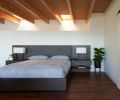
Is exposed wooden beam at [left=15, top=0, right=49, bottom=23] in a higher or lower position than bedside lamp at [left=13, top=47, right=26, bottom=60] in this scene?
higher

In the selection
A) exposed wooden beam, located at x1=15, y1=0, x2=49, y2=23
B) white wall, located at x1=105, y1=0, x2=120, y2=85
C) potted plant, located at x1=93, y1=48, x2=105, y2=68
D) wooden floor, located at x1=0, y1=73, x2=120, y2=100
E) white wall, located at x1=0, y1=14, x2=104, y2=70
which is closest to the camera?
wooden floor, located at x1=0, y1=73, x2=120, y2=100

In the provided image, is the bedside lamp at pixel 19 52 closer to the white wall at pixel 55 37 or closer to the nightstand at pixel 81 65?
the white wall at pixel 55 37

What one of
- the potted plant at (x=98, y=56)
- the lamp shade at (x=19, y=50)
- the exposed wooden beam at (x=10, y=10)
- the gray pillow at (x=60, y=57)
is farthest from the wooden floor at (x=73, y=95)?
the lamp shade at (x=19, y=50)

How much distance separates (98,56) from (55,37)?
76.8 inches

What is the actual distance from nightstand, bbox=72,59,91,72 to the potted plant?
0.27 metres

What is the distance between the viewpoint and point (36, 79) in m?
4.97

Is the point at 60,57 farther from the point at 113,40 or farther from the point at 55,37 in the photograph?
the point at 113,40

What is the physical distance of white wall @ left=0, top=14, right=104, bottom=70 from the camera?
860cm

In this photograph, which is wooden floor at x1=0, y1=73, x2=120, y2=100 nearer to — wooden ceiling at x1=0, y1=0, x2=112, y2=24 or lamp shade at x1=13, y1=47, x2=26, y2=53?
wooden ceiling at x1=0, y1=0, x2=112, y2=24

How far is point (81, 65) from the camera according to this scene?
8.37m

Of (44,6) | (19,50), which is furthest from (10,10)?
(19,50)

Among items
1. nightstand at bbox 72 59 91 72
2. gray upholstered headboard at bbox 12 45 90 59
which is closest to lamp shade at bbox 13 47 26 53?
gray upholstered headboard at bbox 12 45 90 59

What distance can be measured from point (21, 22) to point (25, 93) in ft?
16.7

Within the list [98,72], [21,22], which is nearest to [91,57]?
Result: [98,72]
